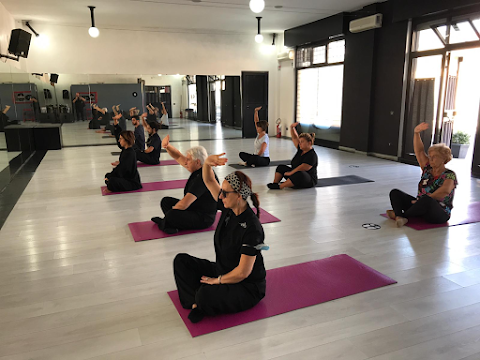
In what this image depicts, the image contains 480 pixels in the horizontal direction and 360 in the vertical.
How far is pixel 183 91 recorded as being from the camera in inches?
432

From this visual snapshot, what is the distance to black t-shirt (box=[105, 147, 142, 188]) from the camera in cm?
508

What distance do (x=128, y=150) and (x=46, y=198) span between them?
1263 mm

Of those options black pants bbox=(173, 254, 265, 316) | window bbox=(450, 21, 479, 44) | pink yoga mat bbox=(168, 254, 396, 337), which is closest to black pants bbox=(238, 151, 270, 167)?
window bbox=(450, 21, 479, 44)

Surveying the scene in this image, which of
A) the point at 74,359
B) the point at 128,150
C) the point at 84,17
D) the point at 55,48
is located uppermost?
the point at 84,17

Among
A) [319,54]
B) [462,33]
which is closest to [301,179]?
[462,33]

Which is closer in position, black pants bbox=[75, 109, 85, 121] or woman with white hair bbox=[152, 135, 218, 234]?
woman with white hair bbox=[152, 135, 218, 234]

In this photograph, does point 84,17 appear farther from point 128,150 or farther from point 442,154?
point 442,154

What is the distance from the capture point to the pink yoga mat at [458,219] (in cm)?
380

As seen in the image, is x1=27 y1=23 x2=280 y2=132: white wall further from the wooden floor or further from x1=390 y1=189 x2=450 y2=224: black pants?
x1=390 y1=189 x2=450 y2=224: black pants

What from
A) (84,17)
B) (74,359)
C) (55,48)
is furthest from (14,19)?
(74,359)

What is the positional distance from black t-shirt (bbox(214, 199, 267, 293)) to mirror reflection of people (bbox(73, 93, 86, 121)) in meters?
9.10

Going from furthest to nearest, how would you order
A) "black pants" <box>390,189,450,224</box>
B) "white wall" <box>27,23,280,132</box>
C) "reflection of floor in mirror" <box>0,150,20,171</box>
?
"white wall" <box>27,23,280,132</box>, "reflection of floor in mirror" <box>0,150,20,171</box>, "black pants" <box>390,189,450,224</box>

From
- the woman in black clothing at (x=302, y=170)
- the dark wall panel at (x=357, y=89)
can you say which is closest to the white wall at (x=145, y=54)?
the dark wall panel at (x=357, y=89)

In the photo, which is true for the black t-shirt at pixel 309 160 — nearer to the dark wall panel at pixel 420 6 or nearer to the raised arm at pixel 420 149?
the raised arm at pixel 420 149
